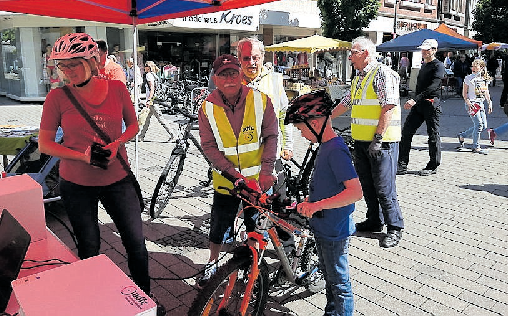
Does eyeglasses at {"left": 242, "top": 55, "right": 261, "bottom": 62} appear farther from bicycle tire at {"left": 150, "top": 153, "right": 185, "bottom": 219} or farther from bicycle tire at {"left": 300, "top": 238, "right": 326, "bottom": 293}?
bicycle tire at {"left": 150, "top": 153, "right": 185, "bottom": 219}

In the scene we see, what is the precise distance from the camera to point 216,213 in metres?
3.39

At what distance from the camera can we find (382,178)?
4.48 m

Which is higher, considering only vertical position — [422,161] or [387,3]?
[387,3]

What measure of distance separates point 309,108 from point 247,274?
3.49 feet

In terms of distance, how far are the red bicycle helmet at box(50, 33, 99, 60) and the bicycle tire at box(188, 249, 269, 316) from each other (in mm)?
1540

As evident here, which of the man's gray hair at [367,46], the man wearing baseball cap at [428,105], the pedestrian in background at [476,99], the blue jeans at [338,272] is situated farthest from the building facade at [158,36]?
the blue jeans at [338,272]

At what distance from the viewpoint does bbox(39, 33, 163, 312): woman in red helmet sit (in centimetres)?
274

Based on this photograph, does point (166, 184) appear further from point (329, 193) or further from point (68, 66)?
point (329, 193)

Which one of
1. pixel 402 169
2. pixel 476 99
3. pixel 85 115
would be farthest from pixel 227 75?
pixel 476 99

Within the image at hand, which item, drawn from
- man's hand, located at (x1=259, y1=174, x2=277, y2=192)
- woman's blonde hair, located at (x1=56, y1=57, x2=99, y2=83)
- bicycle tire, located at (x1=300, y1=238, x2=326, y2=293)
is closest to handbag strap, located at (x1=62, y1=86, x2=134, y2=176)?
woman's blonde hair, located at (x1=56, y1=57, x2=99, y2=83)

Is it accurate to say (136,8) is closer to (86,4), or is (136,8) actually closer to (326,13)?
(86,4)

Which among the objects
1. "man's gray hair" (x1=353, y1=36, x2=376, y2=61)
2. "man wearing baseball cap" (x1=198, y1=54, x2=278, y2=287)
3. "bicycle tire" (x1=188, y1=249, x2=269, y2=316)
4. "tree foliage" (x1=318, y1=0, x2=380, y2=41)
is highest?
"tree foliage" (x1=318, y1=0, x2=380, y2=41)

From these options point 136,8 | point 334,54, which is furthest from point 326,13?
point 136,8

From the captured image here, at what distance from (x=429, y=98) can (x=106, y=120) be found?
584 cm
